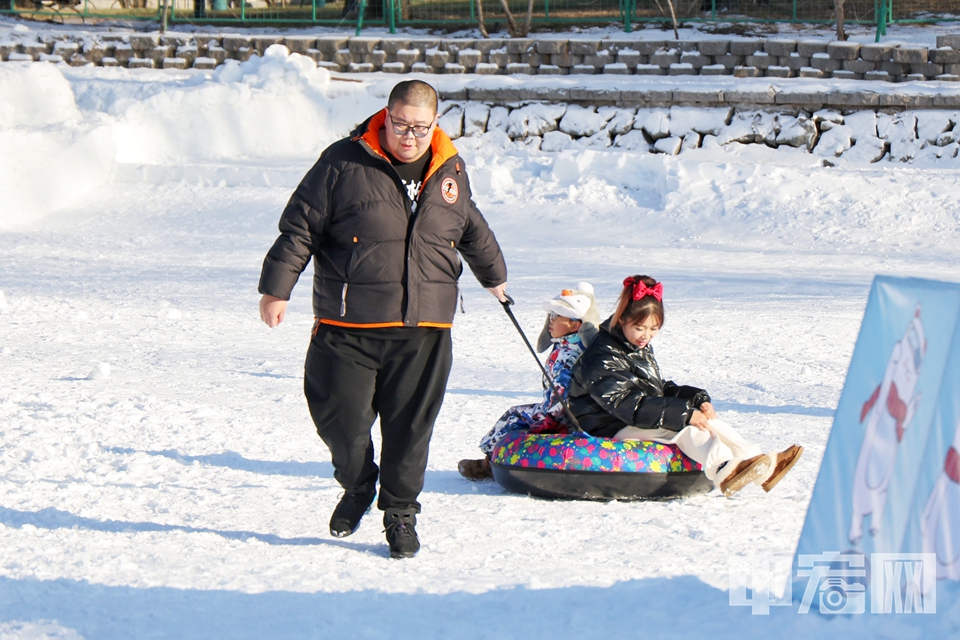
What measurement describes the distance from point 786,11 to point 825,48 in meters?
2.86

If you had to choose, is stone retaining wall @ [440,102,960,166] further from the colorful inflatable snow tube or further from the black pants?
the black pants

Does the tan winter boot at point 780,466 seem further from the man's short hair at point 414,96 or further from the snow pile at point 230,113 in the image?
the snow pile at point 230,113

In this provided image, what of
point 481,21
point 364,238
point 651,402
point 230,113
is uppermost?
point 481,21

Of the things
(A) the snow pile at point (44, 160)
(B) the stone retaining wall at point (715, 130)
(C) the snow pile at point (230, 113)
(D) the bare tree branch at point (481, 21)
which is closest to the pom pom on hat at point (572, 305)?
(B) the stone retaining wall at point (715, 130)

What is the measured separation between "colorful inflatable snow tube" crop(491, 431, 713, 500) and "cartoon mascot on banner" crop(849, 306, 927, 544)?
147 centimetres

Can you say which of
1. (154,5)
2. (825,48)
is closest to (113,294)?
(825,48)

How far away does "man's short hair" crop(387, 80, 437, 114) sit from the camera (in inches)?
138

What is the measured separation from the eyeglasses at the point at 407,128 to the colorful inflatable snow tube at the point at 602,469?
1.46 m

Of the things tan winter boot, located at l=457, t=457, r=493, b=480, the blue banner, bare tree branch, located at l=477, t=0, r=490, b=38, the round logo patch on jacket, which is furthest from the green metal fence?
the blue banner

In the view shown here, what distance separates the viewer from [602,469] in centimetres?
436

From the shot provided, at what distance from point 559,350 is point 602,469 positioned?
57 cm

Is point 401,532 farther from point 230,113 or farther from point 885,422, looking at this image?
point 230,113

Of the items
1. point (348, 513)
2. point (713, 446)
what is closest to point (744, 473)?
point (713, 446)

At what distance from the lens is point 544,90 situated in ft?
45.8
